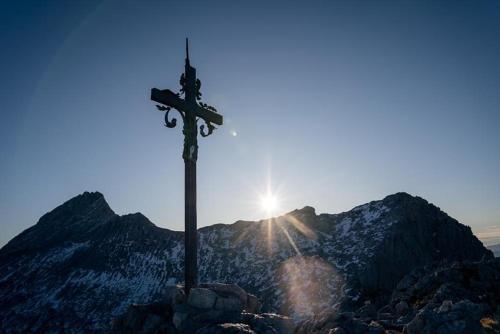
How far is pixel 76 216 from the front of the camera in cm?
11038

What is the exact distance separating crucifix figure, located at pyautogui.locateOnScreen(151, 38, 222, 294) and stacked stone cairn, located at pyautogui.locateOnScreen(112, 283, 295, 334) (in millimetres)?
665

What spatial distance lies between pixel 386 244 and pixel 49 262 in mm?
72825

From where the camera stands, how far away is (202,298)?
9.38m

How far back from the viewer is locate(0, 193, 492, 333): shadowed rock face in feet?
194

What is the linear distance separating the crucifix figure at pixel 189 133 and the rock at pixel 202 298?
63 cm

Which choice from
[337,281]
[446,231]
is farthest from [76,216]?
[446,231]

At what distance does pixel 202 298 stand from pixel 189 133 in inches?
176

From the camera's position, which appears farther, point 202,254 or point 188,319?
point 202,254

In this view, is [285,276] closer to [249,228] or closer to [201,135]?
[249,228]

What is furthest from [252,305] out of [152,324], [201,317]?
[152,324]

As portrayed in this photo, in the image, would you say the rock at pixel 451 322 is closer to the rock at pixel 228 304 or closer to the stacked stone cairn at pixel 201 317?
the stacked stone cairn at pixel 201 317

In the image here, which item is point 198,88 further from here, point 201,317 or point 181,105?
point 201,317

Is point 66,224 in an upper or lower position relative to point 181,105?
upper

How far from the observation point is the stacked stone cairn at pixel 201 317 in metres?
8.67
